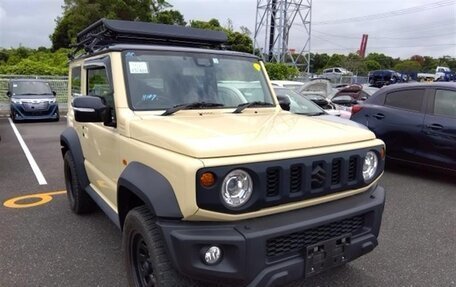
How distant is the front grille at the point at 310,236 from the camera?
7.89 ft

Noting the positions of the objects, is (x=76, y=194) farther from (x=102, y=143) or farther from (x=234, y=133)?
(x=234, y=133)

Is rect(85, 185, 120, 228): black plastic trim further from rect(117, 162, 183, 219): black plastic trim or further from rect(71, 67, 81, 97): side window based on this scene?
rect(71, 67, 81, 97): side window

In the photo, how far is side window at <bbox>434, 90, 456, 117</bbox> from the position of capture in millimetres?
6215

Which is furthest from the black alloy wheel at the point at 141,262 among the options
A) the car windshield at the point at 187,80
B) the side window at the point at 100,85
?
the side window at the point at 100,85

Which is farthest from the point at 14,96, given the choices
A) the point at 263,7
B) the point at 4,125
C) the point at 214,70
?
the point at 263,7

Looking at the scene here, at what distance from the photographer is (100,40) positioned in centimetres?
441

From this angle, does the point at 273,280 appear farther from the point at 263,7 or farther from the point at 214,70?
the point at 263,7

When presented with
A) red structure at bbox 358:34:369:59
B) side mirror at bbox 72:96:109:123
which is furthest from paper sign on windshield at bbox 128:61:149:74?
red structure at bbox 358:34:369:59

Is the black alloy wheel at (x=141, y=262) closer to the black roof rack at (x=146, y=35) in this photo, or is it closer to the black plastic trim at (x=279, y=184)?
the black plastic trim at (x=279, y=184)

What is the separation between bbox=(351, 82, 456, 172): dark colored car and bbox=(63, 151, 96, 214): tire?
4.80m

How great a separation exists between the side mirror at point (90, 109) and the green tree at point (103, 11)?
34622 mm

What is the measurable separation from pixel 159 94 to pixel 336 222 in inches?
67.1

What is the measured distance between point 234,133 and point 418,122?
4845mm

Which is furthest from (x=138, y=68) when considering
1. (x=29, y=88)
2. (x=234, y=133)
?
(x=29, y=88)
